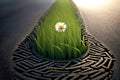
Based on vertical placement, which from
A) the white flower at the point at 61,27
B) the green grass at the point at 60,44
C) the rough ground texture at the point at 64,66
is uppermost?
the white flower at the point at 61,27

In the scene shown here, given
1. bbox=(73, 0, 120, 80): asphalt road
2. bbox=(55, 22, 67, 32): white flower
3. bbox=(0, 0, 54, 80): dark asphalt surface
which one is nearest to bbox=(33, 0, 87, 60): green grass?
bbox=(55, 22, 67, 32): white flower

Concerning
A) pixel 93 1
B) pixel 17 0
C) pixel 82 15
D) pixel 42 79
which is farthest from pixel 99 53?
pixel 17 0

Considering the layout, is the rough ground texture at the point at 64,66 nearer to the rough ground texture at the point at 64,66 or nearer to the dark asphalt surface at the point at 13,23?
the rough ground texture at the point at 64,66

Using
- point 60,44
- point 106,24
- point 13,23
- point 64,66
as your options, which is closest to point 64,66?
point 64,66

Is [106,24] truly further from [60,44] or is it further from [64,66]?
[64,66]

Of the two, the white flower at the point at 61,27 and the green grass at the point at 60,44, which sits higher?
the white flower at the point at 61,27

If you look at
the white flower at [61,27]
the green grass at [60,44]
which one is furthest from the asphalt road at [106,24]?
the white flower at [61,27]
